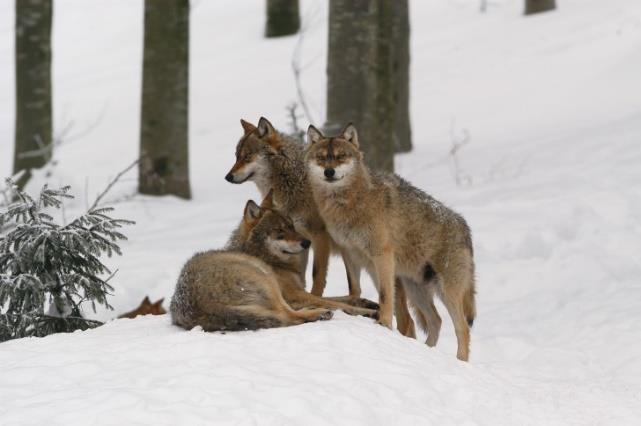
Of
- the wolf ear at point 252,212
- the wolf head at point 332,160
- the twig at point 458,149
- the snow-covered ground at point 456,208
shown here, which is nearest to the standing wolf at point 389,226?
the wolf head at point 332,160

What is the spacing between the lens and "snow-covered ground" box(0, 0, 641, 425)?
19.6 ft

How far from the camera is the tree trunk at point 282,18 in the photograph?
2822 cm

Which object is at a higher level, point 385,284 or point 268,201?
point 268,201

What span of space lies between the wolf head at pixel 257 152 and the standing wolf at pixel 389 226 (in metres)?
0.61

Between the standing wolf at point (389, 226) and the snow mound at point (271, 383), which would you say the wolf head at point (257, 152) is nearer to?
the standing wolf at point (389, 226)

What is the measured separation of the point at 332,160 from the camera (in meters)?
8.20

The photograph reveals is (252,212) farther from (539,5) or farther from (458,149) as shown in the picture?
(539,5)

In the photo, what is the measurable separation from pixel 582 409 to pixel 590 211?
601cm

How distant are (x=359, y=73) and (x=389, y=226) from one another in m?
6.48

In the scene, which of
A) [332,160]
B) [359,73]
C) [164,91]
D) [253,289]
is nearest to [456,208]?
[359,73]

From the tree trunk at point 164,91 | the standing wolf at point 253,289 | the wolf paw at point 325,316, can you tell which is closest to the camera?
the standing wolf at point 253,289

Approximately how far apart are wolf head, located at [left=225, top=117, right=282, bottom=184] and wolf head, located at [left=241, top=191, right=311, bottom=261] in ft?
2.06

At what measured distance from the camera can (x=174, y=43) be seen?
15.7 m

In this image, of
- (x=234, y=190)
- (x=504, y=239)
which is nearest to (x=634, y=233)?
(x=504, y=239)
